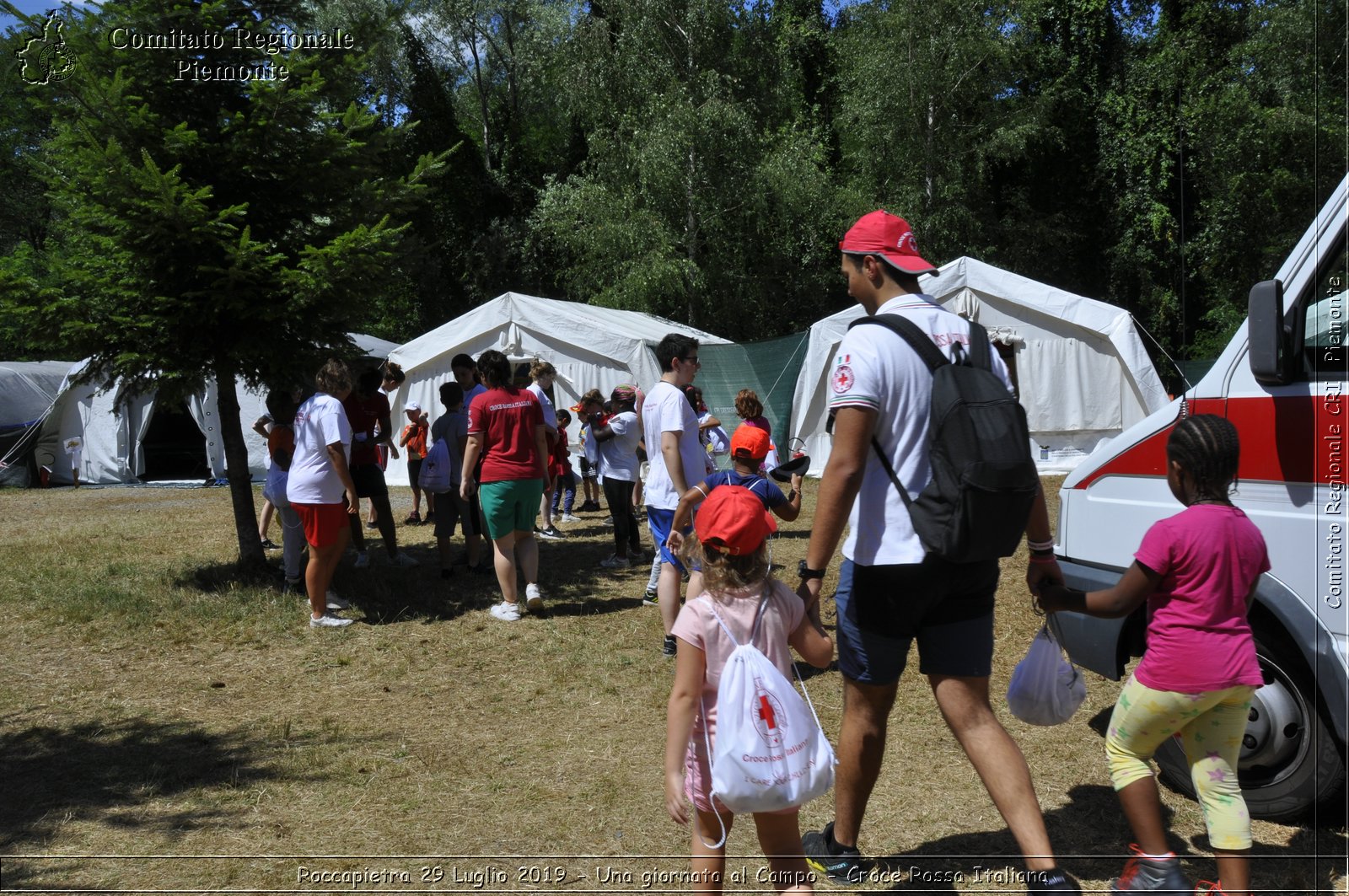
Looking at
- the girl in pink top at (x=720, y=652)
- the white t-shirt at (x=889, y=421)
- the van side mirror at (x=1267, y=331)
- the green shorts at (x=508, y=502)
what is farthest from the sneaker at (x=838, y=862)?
the green shorts at (x=508, y=502)

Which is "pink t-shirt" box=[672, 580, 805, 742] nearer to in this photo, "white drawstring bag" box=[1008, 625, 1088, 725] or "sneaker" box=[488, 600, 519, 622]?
"white drawstring bag" box=[1008, 625, 1088, 725]

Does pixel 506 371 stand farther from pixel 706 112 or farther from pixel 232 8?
pixel 706 112

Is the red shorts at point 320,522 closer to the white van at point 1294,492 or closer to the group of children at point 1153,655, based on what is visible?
the group of children at point 1153,655

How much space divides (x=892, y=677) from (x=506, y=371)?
4806mm

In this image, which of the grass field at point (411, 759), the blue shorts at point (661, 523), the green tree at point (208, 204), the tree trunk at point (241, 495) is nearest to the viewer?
the grass field at point (411, 759)

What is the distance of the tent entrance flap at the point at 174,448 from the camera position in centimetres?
2177

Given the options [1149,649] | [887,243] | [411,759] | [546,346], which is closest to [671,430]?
[411,759]

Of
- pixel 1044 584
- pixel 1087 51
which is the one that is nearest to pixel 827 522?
pixel 1044 584

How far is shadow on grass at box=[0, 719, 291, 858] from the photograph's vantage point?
4.30m

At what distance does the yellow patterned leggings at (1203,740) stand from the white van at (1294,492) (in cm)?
60

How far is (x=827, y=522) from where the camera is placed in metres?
3.06

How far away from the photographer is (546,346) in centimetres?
1688

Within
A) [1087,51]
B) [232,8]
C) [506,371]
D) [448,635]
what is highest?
[1087,51]

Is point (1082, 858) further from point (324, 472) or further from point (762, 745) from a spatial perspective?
point (324, 472)
